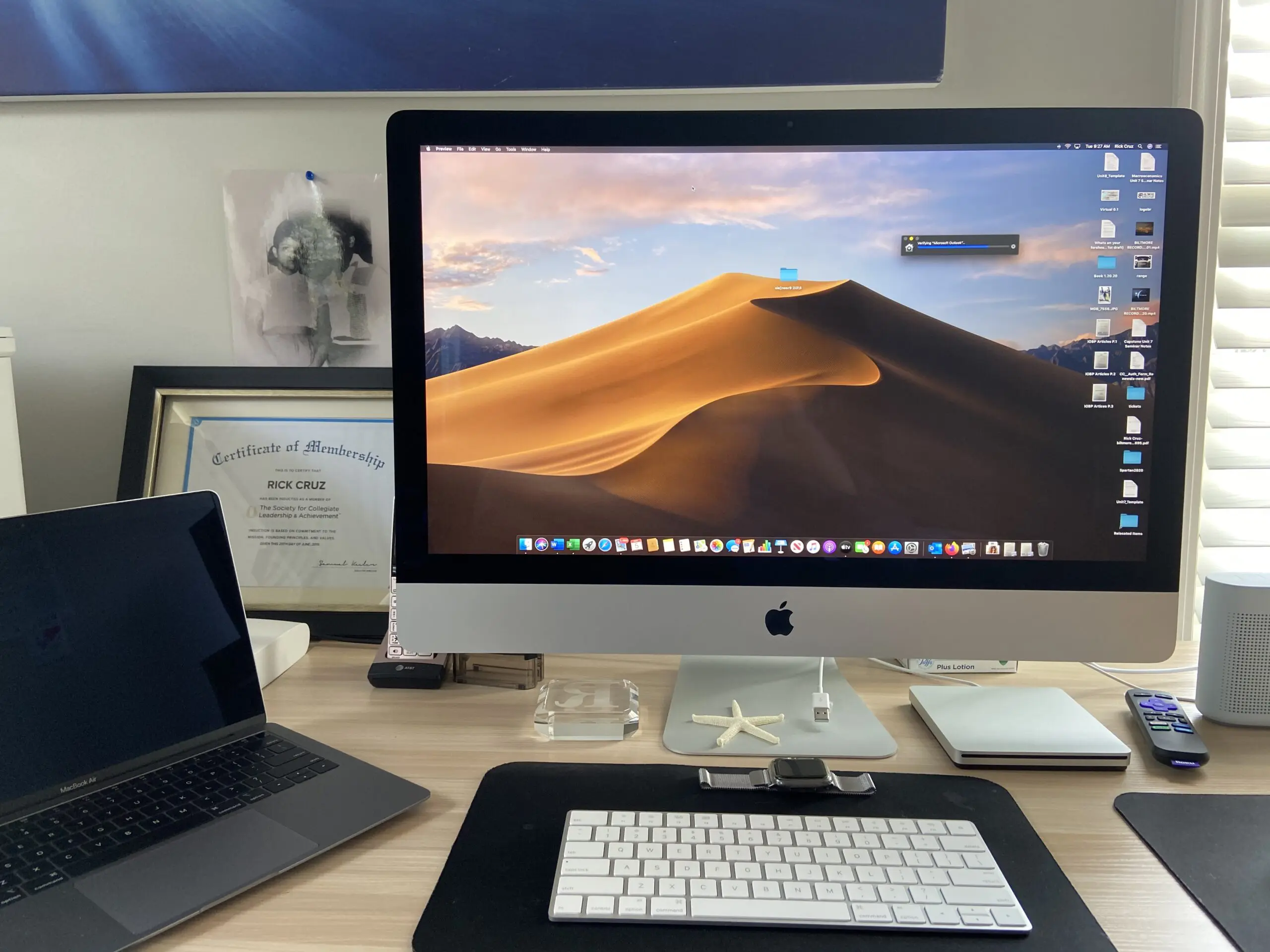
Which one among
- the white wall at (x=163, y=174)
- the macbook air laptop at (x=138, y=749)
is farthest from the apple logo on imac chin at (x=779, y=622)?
the white wall at (x=163, y=174)

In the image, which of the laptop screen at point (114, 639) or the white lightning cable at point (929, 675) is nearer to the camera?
the laptop screen at point (114, 639)

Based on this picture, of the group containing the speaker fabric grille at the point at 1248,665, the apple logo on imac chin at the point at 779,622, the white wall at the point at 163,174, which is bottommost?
the speaker fabric grille at the point at 1248,665

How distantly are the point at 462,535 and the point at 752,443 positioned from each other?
278mm

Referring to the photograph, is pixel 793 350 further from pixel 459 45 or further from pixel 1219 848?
pixel 459 45

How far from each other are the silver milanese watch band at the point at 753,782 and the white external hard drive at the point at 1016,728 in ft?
0.45

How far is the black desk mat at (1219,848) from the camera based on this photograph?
521 mm

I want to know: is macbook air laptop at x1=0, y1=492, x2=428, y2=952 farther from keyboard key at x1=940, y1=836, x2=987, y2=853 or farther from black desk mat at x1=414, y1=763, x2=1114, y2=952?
keyboard key at x1=940, y1=836, x2=987, y2=853

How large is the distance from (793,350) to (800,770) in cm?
35

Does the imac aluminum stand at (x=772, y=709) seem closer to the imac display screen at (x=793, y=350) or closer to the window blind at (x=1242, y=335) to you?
the imac display screen at (x=793, y=350)

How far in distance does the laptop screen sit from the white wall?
19.2 inches

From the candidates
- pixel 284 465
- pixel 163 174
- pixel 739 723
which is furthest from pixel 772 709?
pixel 163 174

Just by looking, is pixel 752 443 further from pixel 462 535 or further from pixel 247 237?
pixel 247 237

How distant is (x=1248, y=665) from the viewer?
2.58ft

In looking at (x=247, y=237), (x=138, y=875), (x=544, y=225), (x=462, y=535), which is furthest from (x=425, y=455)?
(x=247, y=237)
